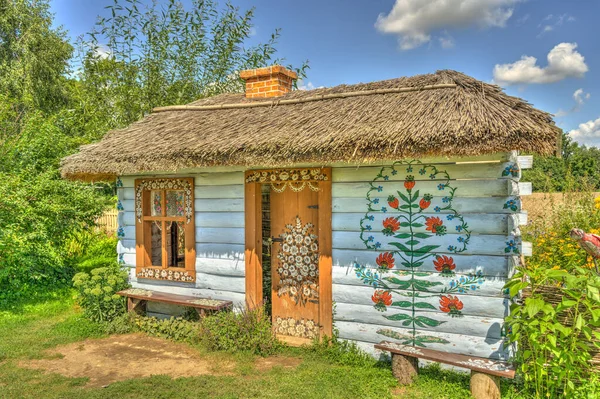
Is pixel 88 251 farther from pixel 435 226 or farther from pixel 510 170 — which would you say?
pixel 510 170

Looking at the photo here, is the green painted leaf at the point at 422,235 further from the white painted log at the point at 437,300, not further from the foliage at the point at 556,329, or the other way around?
the foliage at the point at 556,329

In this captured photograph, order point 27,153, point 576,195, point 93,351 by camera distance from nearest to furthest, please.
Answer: point 93,351 → point 576,195 → point 27,153

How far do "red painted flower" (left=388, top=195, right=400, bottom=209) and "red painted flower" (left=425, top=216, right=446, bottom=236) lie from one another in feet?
1.17

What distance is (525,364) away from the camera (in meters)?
3.65

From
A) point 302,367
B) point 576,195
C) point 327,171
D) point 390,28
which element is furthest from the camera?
point 390,28

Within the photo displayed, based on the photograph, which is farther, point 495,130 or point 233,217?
point 233,217

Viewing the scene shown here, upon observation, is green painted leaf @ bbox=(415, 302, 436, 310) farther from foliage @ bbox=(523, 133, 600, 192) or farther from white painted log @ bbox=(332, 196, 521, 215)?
foliage @ bbox=(523, 133, 600, 192)

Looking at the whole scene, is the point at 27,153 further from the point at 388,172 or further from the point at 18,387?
the point at 388,172

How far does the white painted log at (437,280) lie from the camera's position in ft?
13.4

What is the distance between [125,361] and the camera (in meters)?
4.97

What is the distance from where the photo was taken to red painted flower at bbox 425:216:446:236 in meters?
4.38

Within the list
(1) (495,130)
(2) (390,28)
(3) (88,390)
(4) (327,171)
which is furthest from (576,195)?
(3) (88,390)

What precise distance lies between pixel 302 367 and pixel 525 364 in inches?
87.7

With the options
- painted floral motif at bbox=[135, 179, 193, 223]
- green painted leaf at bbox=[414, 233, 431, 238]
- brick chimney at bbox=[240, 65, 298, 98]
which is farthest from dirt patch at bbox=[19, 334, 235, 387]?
brick chimney at bbox=[240, 65, 298, 98]
